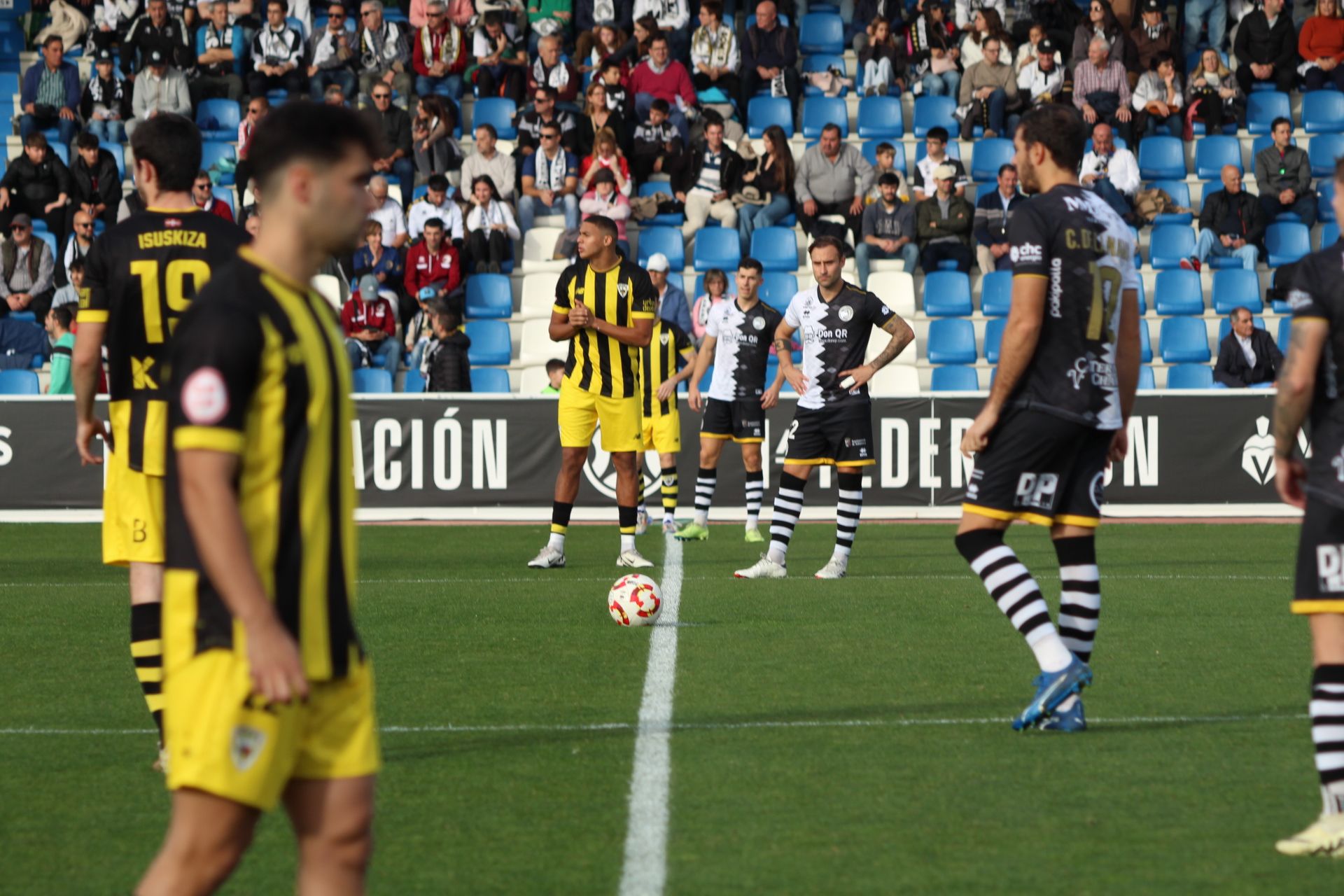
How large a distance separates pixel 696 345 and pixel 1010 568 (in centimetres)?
1381

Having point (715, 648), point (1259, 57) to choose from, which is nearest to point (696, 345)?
point (1259, 57)

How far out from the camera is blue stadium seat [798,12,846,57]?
2422cm

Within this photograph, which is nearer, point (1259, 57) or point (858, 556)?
point (858, 556)

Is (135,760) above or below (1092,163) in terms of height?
below

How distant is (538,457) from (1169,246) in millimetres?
9156

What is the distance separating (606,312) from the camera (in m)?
12.1

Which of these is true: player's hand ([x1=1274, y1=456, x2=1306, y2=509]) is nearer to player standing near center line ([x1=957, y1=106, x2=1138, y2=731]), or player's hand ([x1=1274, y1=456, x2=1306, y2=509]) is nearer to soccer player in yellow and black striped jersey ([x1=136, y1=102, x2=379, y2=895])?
player standing near center line ([x1=957, y1=106, x2=1138, y2=731])

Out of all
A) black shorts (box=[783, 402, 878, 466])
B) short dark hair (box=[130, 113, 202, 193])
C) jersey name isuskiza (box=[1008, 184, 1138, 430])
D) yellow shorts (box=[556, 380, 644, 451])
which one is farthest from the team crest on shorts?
yellow shorts (box=[556, 380, 644, 451])

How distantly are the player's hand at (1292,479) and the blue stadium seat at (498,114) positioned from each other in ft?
62.9

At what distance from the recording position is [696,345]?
1967 centimetres

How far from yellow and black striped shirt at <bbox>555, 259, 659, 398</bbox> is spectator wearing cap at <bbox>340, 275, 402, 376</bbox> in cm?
801

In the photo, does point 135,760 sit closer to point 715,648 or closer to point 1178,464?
point 715,648

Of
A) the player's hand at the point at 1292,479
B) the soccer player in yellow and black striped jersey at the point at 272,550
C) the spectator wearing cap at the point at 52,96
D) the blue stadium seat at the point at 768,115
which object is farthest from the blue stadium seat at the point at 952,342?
the soccer player in yellow and black striped jersey at the point at 272,550

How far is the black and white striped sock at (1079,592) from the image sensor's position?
6133 mm
